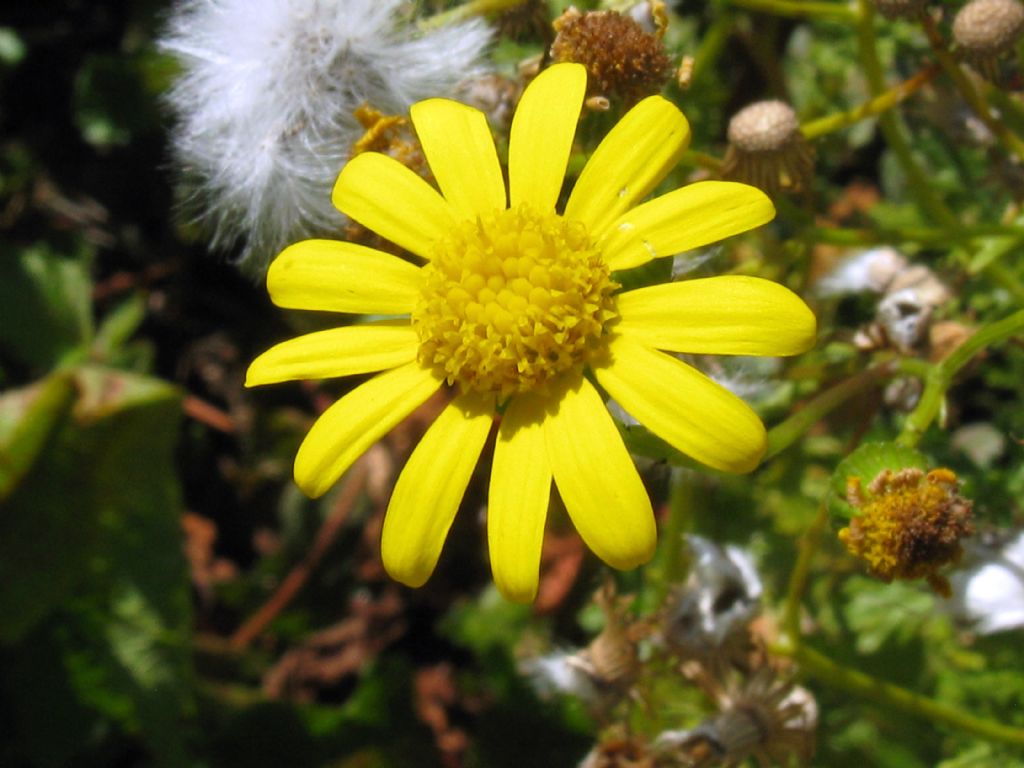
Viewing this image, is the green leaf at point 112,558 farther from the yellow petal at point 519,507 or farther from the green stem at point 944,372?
the green stem at point 944,372

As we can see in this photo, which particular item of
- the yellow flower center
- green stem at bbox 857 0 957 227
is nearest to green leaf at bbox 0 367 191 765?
the yellow flower center

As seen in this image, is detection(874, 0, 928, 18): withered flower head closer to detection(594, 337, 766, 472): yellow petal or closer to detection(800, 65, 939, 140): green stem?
detection(800, 65, 939, 140): green stem

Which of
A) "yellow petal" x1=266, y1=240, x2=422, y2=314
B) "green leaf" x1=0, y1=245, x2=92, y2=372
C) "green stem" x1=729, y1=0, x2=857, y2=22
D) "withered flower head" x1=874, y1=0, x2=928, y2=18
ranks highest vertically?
"withered flower head" x1=874, y1=0, x2=928, y2=18

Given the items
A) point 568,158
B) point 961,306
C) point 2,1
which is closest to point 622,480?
point 568,158

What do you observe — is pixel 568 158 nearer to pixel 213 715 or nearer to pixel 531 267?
pixel 531 267

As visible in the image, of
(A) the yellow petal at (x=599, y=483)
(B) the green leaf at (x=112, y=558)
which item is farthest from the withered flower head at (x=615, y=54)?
(B) the green leaf at (x=112, y=558)
